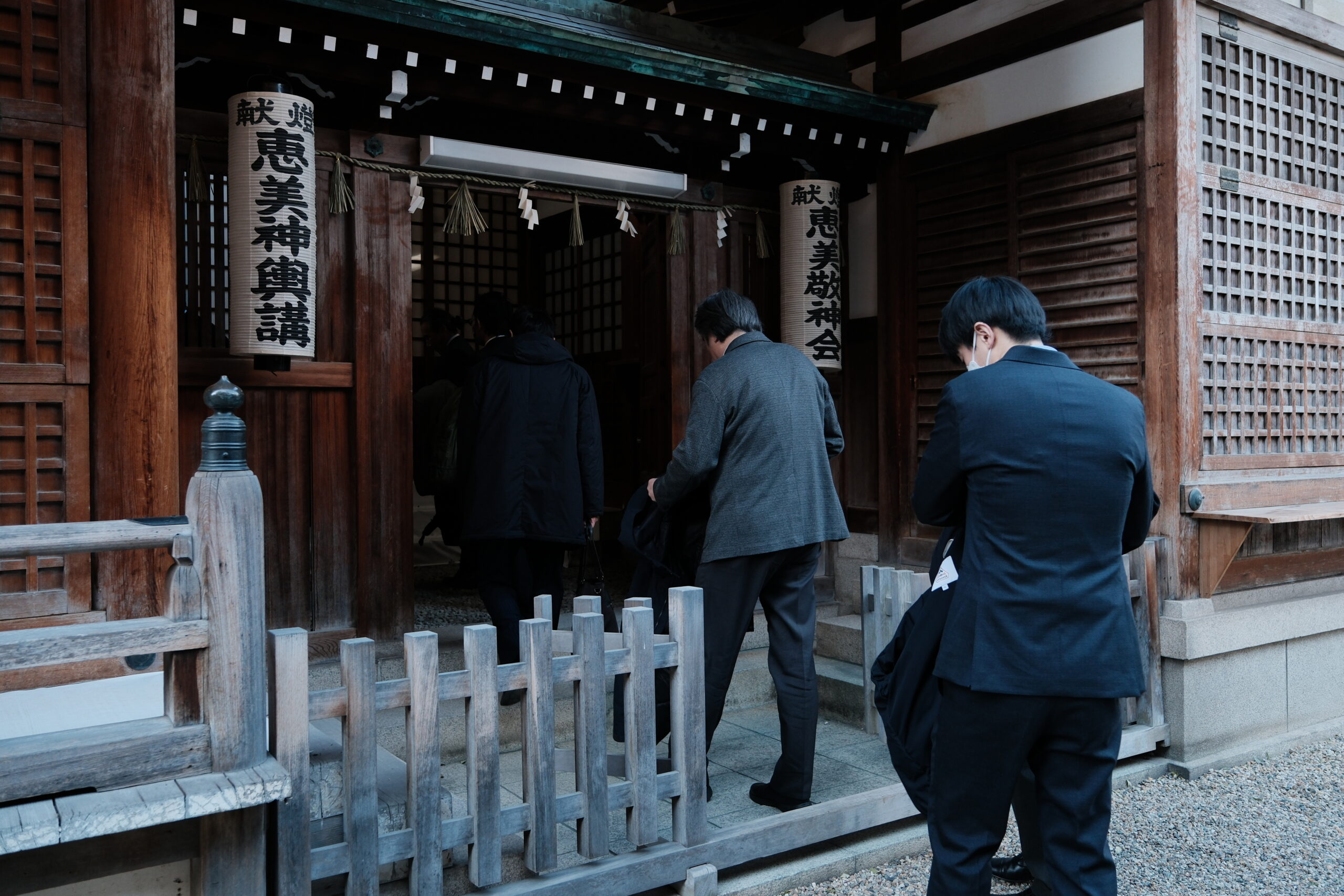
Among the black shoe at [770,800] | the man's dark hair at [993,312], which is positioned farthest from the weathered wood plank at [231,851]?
the man's dark hair at [993,312]

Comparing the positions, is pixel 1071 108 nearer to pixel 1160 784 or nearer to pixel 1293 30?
pixel 1293 30

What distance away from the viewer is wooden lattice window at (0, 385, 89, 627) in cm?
379

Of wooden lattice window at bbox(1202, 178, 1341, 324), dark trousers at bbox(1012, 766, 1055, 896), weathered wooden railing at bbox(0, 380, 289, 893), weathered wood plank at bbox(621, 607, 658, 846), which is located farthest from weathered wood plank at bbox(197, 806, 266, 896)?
wooden lattice window at bbox(1202, 178, 1341, 324)

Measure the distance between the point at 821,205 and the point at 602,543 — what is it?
172 inches

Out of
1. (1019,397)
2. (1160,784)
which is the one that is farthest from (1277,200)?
(1019,397)

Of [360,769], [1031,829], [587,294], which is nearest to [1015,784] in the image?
[1031,829]

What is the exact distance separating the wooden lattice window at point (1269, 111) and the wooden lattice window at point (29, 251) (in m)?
5.78

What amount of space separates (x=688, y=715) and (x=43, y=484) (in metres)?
2.62

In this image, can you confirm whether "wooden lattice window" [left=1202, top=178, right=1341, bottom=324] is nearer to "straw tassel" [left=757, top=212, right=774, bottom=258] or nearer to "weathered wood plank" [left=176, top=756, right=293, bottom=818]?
"straw tassel" [left=757, top=212, right=774, bottom=258]

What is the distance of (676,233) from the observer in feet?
22.8

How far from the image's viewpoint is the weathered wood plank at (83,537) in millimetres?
2600

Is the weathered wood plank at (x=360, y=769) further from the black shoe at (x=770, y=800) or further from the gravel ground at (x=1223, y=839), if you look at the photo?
the black shoe at (x=770, y=800)

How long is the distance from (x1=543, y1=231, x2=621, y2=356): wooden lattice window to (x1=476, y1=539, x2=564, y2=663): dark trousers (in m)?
4.34

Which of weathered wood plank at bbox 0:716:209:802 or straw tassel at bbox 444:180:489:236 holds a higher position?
straw tassel at bbox 444:180:489:236
